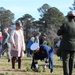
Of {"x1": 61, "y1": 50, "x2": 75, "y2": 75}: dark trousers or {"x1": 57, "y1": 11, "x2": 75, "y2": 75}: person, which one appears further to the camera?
{"x1": 61, "y1": 50, "x2": 75, "y2": 75}: dark trousers

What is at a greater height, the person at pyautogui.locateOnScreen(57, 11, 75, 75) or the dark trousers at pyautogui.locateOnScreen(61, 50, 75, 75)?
the person at pyautogui.locateOnScreen(57, 11, 75, 75)

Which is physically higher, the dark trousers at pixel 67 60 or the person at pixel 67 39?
the person at pixel 67 39

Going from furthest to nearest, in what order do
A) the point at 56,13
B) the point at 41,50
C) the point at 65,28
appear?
the point at 56,13, the point at 41,50, the point at 65,28

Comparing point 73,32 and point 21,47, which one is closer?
point 73,32

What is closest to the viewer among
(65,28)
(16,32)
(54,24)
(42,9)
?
(65,28)

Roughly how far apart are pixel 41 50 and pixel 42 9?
7420 centimetres

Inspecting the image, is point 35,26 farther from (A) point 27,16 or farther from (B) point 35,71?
(B) point 35,71

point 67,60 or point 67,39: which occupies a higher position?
point 67,39

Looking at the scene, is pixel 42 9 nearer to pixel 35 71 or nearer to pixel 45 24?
Result: pixel 45 24

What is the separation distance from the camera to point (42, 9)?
85812mm

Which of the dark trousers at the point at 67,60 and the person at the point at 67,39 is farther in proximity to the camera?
the dark trousers at the point at 67,60

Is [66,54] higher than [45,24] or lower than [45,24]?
lower

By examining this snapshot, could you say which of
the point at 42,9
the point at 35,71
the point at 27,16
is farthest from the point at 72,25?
the point at 27,16

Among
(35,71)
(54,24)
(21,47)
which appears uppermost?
(54,24)
